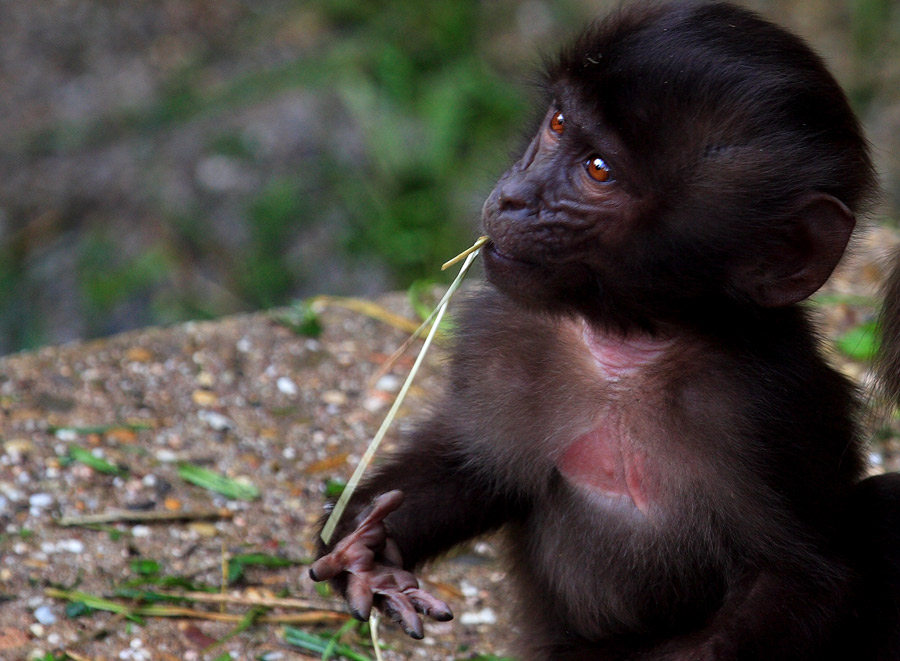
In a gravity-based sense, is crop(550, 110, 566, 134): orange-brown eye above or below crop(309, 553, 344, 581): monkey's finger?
above

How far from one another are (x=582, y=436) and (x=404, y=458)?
605 millimetres

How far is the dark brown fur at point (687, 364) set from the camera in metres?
3.15

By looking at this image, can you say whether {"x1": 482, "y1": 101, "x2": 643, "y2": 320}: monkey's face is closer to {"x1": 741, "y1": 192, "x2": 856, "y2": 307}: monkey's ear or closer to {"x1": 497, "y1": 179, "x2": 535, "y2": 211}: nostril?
{"x1": 497, "y1": 179, "x2": 535, "y2": 211}: nostril

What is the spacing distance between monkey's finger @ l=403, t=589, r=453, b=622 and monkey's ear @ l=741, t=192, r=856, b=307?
43.5 inches

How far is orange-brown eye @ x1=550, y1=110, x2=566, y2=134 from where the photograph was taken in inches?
131

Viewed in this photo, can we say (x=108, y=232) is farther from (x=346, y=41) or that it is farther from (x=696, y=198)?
(x=696, y=198)

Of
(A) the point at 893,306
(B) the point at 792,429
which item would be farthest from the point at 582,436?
(A) the point at 893,306

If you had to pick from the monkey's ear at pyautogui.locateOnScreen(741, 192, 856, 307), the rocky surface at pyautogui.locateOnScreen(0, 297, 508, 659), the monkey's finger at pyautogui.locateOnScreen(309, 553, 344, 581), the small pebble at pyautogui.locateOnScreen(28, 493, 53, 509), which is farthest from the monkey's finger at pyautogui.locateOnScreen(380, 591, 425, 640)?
the small pebble at pyautogui.locateOnScreen(28, 493, 53, 509)

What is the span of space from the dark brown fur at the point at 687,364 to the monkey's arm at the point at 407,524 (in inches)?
0.5

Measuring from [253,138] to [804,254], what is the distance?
6.42 m

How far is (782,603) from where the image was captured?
317 cm

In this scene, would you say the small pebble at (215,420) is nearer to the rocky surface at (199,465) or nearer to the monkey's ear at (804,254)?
the rocky surface at (199,465)

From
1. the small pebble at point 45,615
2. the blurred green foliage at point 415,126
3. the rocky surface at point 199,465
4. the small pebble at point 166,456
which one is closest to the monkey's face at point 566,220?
the rocky surface at point 199,465

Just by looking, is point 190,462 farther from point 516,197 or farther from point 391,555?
point 516,197
